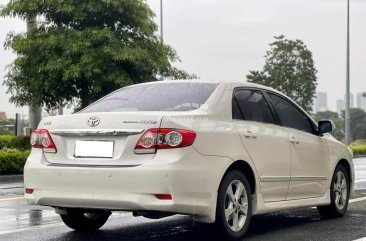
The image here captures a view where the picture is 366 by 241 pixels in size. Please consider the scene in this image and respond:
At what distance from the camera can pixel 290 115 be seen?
→ 8023mm

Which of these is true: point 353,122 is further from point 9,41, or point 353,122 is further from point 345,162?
point 345,162

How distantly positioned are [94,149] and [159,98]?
97cm

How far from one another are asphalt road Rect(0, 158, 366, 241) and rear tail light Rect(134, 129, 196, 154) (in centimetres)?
93

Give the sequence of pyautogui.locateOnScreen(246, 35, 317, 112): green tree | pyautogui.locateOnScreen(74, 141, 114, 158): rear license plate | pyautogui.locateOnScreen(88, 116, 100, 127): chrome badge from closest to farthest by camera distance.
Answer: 1. pyautogui.locateOnScreen(74, 141, 114, 158): rear license plate
2. pyautogui.locateOnScreen(88, 116, 100, 127): chrome badge
3. pyautogui.locateOnScreen(246, 35, 317, 112): green tree

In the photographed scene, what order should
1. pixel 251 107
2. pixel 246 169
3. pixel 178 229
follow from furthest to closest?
pixel 178 229 < pixel 251 107 < pixel 246 169

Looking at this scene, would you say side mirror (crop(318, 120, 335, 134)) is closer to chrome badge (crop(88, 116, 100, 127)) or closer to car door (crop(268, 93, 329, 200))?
car door (crop(268, 93, 329, 200))

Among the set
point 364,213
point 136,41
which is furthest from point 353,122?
point 364,213

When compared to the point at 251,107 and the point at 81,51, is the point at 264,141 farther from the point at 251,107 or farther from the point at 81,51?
the point at 81,51

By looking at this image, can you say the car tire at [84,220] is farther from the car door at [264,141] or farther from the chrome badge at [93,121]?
the car door at [264,141]

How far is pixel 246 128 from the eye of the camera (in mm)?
6879

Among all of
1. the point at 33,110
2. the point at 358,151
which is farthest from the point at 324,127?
the point at 358,151

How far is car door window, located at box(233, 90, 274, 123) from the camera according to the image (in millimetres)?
6996

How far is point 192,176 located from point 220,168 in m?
0.38

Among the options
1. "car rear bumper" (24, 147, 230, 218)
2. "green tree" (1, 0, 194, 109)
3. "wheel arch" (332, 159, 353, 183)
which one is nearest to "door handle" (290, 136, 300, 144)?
"wheel arch" (332, 159, 353, 183)
